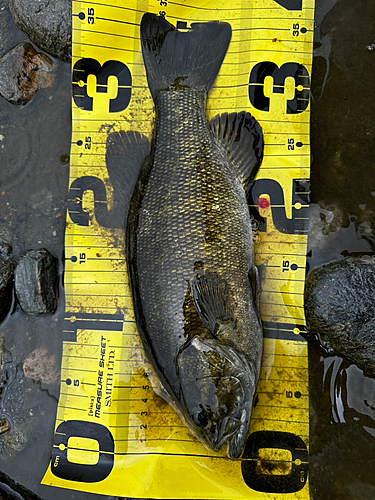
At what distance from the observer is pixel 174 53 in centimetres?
268

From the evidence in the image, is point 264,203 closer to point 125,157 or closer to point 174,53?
point 125,157

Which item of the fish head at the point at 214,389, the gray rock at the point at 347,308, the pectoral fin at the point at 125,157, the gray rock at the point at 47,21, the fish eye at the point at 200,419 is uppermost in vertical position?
the gray rock at the point at 47,21

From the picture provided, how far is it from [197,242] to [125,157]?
88cm

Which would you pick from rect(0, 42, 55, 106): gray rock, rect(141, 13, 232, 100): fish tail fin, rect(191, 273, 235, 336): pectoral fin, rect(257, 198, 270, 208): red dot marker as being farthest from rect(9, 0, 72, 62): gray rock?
rect(191, 273, 235, 336): pectoral fin

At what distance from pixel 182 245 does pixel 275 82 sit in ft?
4.96

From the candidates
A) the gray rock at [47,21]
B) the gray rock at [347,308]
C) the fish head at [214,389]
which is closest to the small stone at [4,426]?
the fish head at [214,389]

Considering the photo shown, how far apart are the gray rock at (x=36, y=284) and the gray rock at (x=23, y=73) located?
131cm

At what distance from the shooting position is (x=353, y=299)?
2.54m

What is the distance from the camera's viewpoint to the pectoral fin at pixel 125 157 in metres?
2.62

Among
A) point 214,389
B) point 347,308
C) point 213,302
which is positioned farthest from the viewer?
point 347,308

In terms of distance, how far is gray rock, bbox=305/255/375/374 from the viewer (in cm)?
253

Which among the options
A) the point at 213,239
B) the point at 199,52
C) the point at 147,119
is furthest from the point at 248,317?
the point at 199,52

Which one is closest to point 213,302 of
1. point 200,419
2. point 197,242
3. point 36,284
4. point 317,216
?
point 197,242

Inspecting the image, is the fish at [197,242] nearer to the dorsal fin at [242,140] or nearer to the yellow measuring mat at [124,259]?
the dorsal fin at [242,140]
